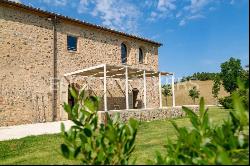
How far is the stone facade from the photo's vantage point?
14.9 metres

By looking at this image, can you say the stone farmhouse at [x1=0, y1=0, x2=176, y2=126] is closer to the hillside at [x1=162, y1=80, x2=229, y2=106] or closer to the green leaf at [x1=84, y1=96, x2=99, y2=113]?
the green leaf at [x1=84, y1=96, x2=99, y2=113]

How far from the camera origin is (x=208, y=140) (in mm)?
2041

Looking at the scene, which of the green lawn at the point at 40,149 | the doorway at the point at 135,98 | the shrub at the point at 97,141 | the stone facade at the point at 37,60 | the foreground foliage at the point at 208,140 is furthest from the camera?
the doorway at the point at 135,98

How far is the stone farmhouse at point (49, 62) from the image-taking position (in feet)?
49.3

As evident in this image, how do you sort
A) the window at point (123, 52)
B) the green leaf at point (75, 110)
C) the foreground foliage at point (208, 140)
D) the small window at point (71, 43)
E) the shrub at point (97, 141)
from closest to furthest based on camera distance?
1. the foreground foliage at point (208, 140)
2. the shrub at point (97, 141)
3. the green leaf at point (75, 110)
4. the small window at point (71, 43)
5. the window at point (123, 52)

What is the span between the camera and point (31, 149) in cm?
848

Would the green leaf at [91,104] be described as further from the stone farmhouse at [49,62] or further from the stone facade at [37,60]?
the stone facade at [37,60]

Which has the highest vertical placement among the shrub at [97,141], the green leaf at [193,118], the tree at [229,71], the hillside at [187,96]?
the tree at [229,71]

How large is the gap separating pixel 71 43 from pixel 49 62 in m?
2.03

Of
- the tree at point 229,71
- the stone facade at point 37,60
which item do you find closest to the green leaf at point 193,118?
the stone facade at point 37,60

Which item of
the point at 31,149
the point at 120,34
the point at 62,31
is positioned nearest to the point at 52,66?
the point at 62,31

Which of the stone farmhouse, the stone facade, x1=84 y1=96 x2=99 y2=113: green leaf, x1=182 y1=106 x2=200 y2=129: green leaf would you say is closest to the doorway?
the stone farmhouse

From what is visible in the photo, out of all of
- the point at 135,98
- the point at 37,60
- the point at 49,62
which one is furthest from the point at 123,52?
the point at 37,60

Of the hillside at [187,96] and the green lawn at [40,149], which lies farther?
the hillside at [187,96]
